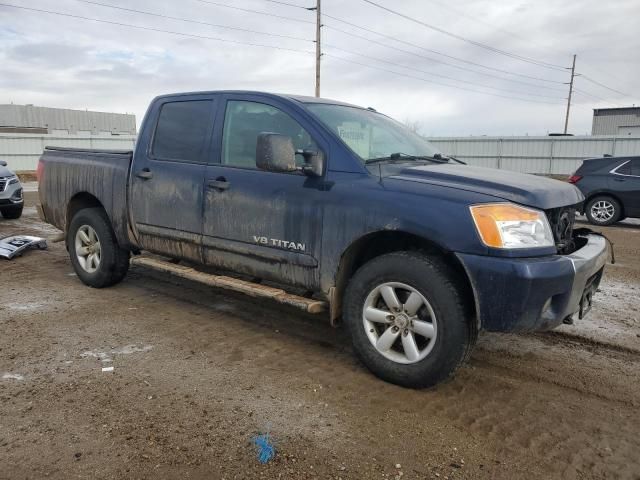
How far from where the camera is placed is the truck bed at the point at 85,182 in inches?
194

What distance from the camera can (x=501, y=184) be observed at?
316 centimetres

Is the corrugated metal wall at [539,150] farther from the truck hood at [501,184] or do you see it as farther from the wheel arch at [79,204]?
the truck hood at [501,184]

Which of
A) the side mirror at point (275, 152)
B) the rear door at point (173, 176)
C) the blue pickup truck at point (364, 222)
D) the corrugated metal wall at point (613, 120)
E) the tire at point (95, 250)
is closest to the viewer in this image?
the blue pickup truck at point (364, 222)

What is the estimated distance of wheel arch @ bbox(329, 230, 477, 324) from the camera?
123 inches

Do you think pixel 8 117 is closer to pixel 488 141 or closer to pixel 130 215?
pixel 488 141

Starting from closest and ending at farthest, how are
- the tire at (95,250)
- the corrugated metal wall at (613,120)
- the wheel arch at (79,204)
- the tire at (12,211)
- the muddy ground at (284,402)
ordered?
the muddy ground at (284,402) < the tire at (95,250) < the wheel arch at (79,204) < the tire at (12,211) < the corrugated metal wall at (613,120)

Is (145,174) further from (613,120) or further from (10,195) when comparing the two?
(613,120)

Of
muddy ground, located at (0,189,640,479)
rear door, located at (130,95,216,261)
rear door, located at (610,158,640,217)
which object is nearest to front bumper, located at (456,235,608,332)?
muddy ground, located at (0,189,640,479)

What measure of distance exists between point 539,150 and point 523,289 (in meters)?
23.9

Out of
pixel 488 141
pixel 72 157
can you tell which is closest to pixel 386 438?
pixel 72 157

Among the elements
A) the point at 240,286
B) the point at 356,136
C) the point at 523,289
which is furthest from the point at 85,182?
the point at 523,289

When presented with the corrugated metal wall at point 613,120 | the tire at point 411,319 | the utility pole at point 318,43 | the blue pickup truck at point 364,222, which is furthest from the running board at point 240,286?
the corrugated metal wall at point 613,120

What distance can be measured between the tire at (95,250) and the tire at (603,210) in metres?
9.96

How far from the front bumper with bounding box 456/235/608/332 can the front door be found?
3.75ft
